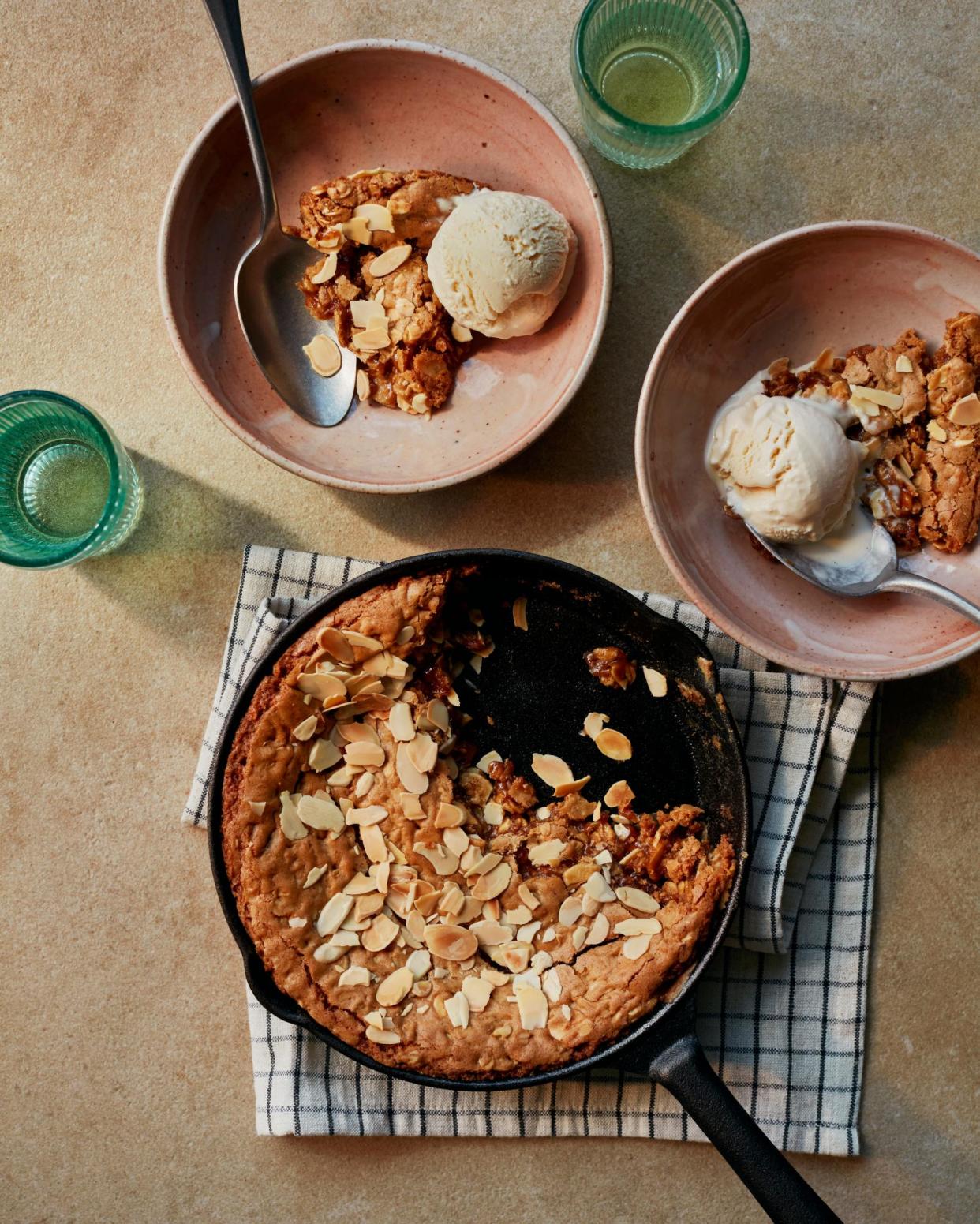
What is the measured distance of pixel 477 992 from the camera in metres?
1.76

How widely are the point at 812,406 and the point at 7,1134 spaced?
86.7 inches

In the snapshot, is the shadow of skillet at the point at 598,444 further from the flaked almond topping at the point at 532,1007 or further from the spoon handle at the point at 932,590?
the flaked almond topping at the point at 532,1007

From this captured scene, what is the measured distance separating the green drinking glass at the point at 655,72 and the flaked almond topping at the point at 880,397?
570 millimetres

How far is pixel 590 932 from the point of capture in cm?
181

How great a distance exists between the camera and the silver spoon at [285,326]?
191cm

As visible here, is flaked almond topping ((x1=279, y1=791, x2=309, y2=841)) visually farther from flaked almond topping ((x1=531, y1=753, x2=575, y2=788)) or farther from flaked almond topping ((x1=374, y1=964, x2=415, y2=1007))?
flaked almond topping ((x1=531, y1=753, x2=575, y2=788))

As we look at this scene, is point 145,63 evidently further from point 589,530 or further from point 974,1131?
point 974,1131

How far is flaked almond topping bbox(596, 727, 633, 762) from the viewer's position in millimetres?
1897

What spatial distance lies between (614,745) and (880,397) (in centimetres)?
83

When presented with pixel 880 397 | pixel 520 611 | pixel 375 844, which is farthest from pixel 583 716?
pixel 880 397

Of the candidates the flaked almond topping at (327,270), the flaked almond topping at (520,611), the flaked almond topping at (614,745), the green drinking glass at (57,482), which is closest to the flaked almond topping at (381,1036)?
the flaked almond topping at (614,745)

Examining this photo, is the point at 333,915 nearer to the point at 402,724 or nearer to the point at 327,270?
the point at 402,724

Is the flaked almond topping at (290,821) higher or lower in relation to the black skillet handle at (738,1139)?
higher

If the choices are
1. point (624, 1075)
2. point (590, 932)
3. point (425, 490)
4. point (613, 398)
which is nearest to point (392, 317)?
point (425, 490)
